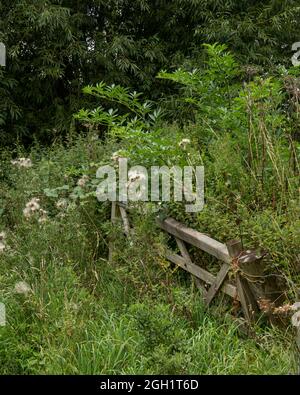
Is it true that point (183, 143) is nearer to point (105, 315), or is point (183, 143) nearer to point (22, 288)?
point (105, 315)

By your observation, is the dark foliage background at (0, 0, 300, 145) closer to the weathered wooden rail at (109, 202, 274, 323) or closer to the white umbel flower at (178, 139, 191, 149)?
the white umbel flower at (178, 139, 191, 149)

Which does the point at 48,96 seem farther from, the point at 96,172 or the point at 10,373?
the point at 10,373

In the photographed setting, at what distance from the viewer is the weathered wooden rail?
3.26 m

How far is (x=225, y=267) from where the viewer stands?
3.50 m

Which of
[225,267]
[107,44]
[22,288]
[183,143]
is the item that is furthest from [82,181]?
[107,44]

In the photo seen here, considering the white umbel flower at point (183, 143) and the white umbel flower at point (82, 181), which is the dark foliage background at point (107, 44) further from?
the white umbel flower at point (183, 143)

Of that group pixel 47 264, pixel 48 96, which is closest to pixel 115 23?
pixel 48 96

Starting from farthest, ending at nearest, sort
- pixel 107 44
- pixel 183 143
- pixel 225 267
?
pixel 107 44 < pixel 183 143 < pixel 225 267

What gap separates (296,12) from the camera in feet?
33.7

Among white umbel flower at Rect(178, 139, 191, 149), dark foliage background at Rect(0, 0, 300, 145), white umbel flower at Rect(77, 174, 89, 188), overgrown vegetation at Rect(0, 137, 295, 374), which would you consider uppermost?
dark foliage background at Rect(0, 0, 300, 145)

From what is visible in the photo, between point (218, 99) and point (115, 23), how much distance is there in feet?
19.6

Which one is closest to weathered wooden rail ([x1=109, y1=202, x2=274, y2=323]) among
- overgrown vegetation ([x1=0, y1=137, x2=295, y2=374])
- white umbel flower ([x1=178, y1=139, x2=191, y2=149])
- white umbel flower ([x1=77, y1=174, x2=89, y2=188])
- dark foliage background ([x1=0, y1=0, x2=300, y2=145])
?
overgrown vegetation ([x1=0, y1=137, x2=295, y2=374])

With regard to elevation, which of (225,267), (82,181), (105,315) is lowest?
(105,315)

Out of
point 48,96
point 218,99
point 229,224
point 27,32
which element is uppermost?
point 27,32
